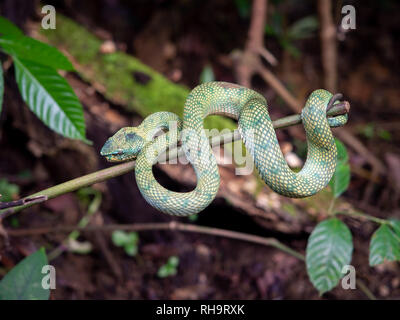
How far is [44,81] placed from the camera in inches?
72.4

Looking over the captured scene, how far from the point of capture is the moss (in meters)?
3.31

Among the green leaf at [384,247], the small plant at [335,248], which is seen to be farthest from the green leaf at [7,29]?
the green leaf at [384,247]

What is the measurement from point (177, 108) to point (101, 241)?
1481 millimetres

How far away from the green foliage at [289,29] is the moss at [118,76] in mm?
2189

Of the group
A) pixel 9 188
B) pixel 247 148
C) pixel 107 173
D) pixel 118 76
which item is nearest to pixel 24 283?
pixel 107 173

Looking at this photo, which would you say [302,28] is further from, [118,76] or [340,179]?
[340,179]

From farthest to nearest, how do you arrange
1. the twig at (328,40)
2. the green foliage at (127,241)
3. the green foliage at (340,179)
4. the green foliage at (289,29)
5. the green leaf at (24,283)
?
the green foliage at (289,29), the twig at (328,40), the green foliage at (127,241), the green foliage at (340,179), the green leaf at (24,283)

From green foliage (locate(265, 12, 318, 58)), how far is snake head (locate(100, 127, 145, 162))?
3670 mm

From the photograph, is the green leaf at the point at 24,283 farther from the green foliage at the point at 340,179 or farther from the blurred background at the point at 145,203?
the green foliage at the point at 340,179

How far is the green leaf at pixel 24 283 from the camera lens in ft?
5.40

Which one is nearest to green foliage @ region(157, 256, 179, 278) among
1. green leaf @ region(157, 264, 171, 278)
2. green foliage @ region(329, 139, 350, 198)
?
green leaf @ region(157, 264, 171, 278)
